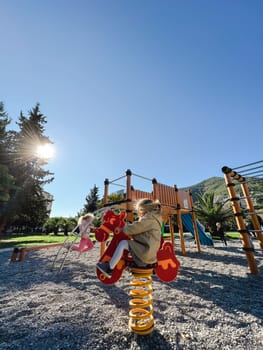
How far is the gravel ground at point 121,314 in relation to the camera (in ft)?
5.25

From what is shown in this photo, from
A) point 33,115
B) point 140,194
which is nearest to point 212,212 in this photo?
point 140,194

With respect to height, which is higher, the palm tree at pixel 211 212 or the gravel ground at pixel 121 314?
the palm tree at pixel 211 212

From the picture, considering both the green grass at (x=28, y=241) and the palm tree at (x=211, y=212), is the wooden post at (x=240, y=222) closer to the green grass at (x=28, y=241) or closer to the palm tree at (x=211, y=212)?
the palm tree at (x=211, y=212)

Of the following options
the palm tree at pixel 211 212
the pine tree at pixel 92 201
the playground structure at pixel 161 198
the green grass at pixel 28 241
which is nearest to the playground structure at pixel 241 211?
the playground structure at pixel 161 198

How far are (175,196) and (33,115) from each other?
65.3 feet

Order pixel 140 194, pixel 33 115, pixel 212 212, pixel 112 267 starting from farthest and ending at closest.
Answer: pixel 33 115, pixel 212 212, pixel 140 194, pixel 112 267

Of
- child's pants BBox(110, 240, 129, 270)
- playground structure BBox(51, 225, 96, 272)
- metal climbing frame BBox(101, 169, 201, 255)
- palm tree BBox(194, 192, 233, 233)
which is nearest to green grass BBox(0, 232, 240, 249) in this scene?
palm tree BBox(194, 192, 233, 233)

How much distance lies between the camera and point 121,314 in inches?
84.0

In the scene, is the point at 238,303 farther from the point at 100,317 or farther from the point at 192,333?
the point at 100,317

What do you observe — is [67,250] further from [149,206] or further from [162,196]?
[149,206]

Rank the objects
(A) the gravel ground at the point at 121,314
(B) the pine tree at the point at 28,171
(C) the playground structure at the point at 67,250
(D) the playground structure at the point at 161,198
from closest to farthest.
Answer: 1. (A) the gravel ground at the point at 121,314
2. (C) the playground structure at the point at 67,250
3. (D) the playground structure at the point at 161,198
4. (B) the pine tree at the point at 28,171

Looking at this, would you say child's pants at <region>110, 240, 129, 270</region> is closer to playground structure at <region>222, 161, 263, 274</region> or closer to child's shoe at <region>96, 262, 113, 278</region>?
child's shoe at <region>96, 262, 113, 278</region>

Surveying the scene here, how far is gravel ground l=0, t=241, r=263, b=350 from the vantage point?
1.60m

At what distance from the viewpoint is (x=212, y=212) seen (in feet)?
44.6
